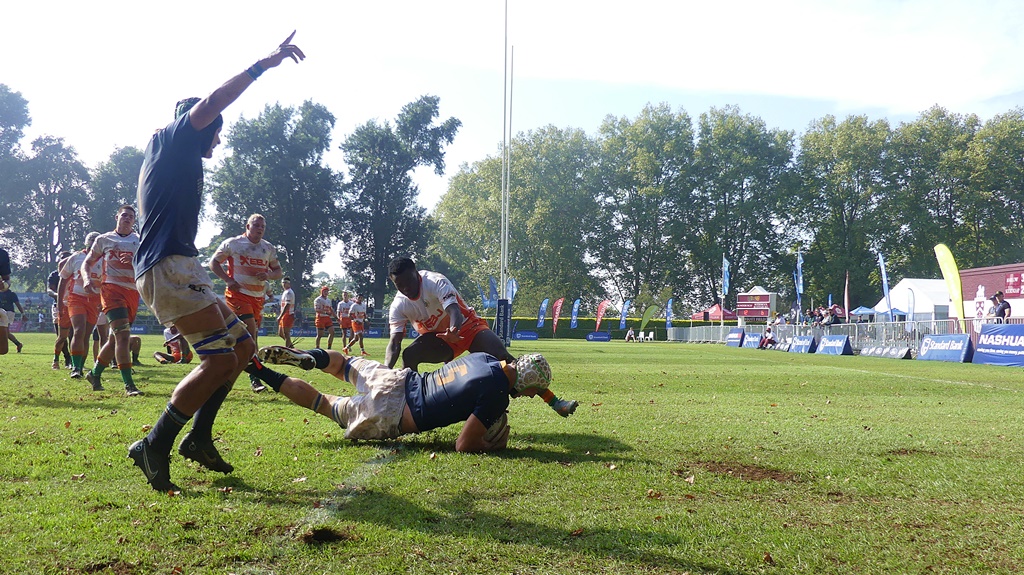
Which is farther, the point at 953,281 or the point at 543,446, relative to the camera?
the point at 953,281

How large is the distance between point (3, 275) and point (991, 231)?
68359mm

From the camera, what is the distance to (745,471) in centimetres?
444

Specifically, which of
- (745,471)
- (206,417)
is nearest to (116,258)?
(206,417)

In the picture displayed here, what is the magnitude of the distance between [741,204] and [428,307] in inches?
2473

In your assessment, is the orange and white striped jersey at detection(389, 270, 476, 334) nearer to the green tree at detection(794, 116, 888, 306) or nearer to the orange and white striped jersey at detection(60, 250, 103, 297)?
the orange and white striped jersey at detection(60, 250, 103, 297)

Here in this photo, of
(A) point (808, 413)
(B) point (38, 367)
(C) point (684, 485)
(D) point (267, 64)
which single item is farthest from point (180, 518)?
(B) point (38, 367)

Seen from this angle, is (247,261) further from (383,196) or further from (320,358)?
(383,196)

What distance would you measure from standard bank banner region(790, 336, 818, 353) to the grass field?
2516 cm

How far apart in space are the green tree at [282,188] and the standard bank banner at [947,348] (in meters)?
42.8

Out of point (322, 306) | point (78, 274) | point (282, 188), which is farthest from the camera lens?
point (282, 188)

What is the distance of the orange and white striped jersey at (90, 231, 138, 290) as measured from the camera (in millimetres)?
8633

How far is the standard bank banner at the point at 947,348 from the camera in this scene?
2061 cm

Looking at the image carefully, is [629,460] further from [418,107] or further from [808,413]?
[418,107]

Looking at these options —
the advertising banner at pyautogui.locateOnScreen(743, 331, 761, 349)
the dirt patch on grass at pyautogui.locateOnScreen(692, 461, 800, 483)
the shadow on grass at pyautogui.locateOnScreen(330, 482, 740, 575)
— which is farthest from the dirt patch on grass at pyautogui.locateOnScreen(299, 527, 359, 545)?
the advertising banner at pyautogui.locateOnScreen(743, 331, 761, 349)
